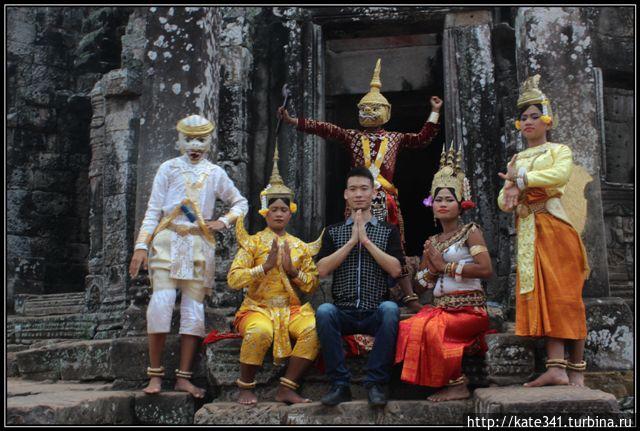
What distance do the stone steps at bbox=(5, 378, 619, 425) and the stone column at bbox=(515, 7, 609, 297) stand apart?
139 cm

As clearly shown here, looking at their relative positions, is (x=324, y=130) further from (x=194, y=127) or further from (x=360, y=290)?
(x=360, y=290)

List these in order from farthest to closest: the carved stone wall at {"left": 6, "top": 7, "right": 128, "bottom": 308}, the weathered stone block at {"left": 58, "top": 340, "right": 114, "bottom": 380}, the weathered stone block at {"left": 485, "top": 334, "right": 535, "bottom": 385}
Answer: the carved stone wall at {"left": 6, "top": 7, "right": 128, "bottom": 308}
the weathered stone block at {"left": 58, "top": 340, "right": 114, "bottom": 380}
the weathered stone block at {"left": 485, "top": 334, "right": 535, "bottom": 385}

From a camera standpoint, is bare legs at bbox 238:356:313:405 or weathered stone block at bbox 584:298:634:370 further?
weathered stone block at bbox 584:298:634:370

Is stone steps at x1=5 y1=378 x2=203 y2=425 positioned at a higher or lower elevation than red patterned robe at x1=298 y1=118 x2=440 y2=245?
lower

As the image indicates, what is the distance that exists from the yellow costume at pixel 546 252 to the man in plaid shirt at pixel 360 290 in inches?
31.2

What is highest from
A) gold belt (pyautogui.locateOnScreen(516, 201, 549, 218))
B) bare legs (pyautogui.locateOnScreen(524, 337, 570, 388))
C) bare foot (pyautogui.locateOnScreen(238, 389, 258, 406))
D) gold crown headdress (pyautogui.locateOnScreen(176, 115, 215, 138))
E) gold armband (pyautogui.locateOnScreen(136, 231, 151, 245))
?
gold crown headdress (pyautogui.locateOnScreen(176, 115, 215, 138))

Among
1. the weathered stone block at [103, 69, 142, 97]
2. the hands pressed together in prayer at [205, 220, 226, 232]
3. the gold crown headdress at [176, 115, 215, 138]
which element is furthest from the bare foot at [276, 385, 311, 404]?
the weathered stone block at [103, 69, 142, 97]

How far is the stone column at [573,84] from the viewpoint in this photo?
5.76 m

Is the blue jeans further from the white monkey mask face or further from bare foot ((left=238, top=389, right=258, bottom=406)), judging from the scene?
the white monkey mask face

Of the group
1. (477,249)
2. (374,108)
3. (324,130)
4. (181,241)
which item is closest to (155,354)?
(181,241)

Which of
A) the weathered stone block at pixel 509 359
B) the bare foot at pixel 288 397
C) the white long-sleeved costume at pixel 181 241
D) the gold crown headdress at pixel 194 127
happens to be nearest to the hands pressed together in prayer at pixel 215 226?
the white long-sleeved costume at pixel 181 241

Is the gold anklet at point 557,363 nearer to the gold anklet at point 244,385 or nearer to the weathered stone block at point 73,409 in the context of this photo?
the gold anklet at point 244,385

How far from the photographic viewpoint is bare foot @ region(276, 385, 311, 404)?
5.05m

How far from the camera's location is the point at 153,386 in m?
5.34
